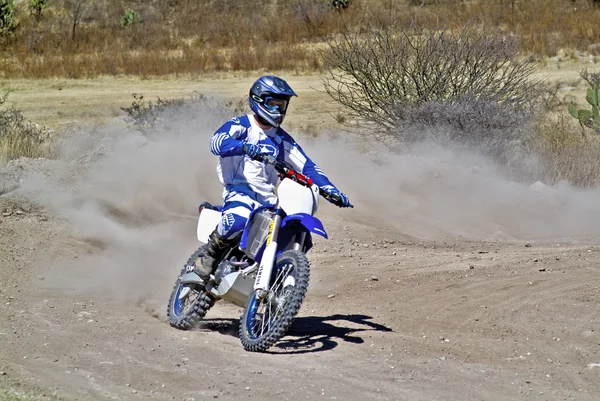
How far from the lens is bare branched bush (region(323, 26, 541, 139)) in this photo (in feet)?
56.6

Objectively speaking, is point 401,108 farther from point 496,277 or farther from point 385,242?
point 496,277

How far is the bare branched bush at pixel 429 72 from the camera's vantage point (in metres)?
17.2

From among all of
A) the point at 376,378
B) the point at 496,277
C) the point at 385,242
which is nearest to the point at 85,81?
the point at 385,242

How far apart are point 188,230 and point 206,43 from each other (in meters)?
24.7

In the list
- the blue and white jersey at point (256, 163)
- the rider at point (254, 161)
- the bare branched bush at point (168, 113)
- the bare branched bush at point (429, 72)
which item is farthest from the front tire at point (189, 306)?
the bare branched bush at point (168, 113)

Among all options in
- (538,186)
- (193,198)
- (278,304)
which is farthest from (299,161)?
(538,186)

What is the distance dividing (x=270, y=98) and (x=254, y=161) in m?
0.58

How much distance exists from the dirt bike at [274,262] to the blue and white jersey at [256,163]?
264 mm

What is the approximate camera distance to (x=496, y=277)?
10297 mm

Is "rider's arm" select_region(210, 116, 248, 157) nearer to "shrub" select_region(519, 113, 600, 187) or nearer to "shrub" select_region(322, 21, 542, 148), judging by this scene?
"shrub" select_region(519, 113, 600, 187)

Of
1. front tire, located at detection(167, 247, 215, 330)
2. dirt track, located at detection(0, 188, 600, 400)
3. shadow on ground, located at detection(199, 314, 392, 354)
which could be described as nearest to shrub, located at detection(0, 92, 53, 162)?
dirt track, located at detection(0, 188, 600, 400)

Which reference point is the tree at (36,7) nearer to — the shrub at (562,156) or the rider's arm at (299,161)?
the shrub at (562,156)

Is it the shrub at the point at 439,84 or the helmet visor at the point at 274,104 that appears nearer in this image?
the helmet visor at the point at 274,104

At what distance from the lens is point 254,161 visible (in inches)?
315
